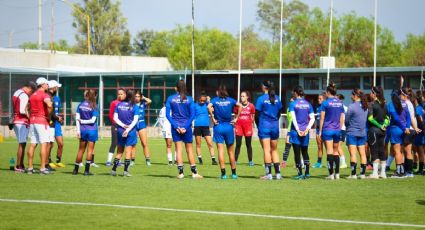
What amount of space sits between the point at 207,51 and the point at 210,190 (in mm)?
90859

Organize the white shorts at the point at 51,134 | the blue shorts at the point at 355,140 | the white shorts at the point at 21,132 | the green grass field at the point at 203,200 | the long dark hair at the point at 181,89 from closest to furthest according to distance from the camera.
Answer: the green grass field at the point at 203,200
the long dark hair at the point at 181,89
the blue shorts at the point at 355,140
the white shorts at the point at 21,132
the white shorts at the point at 51,134

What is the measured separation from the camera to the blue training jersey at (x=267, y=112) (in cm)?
2003

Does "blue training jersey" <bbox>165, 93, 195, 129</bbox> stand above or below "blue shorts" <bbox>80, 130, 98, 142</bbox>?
above

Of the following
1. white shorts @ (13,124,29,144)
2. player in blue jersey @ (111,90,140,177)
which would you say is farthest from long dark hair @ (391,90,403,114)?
white shorts @ (13,124,29,144)

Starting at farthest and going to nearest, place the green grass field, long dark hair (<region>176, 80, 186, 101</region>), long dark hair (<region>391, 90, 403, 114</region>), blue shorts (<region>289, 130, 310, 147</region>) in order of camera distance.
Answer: long dark hair (<region>391, 90, 403, 114</region>) < blue shorts (<region>289, 130, 310, 147</region>) < long dark hair (<region>176, 80, 186, 101</region>) < the green grass field

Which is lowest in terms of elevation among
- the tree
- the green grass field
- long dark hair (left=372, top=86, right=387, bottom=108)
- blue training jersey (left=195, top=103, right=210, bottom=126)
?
the green grass field

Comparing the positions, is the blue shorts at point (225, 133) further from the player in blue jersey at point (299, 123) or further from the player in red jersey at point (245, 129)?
the player in red jersey at point (245, 129)

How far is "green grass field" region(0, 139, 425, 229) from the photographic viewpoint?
1273 cm

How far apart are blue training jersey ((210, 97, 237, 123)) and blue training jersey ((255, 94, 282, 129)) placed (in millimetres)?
670

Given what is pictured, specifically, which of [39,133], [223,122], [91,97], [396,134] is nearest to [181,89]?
[223,122]

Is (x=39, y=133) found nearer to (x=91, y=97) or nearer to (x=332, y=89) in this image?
(x=91, y=97)

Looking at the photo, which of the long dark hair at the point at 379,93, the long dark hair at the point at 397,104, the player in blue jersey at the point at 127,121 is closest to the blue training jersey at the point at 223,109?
the player in blue jersey at the point at 127,121

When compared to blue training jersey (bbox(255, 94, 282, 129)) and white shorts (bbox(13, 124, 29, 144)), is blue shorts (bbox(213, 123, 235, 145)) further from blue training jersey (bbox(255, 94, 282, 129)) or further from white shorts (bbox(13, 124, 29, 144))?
white shorts (bbox(13, 124, 29, 144))

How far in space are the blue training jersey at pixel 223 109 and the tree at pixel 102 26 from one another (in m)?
108
